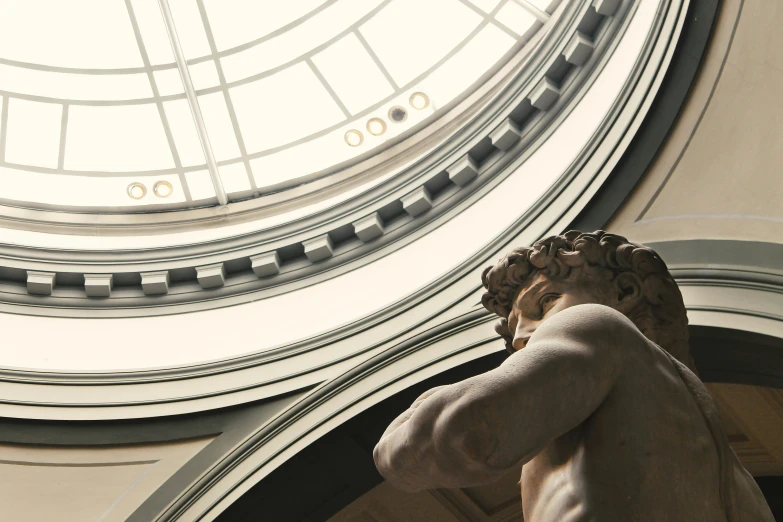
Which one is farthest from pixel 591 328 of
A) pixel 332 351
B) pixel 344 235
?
pixel 344 235

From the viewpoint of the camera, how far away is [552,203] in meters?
7.20

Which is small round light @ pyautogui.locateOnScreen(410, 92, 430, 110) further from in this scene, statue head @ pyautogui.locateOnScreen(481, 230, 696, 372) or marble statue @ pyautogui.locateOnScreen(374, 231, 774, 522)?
marble statue @ pyautogui.locateOnScreen(374, 231, 774, 522)

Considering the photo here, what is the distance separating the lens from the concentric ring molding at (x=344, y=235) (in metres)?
8.66

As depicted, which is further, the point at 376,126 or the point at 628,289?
the point at 376,126

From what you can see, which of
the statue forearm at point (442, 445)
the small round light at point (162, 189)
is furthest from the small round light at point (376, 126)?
the statue forearm at point (442, 445)

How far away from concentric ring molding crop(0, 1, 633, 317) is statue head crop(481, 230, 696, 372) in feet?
18.2

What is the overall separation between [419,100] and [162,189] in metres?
3.41

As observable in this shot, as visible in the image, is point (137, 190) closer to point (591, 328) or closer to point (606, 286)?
point (606, 286)

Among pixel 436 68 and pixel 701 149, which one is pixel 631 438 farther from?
pixel 436 68

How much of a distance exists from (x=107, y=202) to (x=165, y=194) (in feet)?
2.34

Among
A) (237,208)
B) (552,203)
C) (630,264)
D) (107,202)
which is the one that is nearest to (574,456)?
(630,264)

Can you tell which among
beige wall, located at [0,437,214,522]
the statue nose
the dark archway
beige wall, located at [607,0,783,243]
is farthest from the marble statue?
beige wall, located at [0,437,214,522]

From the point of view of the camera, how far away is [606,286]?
3.04 metres

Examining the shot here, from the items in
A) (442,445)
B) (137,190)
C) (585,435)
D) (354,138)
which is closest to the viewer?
(442,445)
